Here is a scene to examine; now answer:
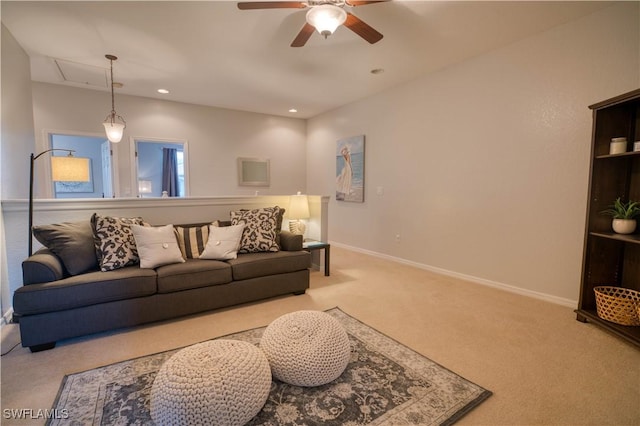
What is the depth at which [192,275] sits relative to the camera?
2.61m

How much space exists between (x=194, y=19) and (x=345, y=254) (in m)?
3.89

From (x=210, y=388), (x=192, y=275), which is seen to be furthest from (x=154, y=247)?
(x=210, y=388)

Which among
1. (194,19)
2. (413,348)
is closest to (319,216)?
(413,348)

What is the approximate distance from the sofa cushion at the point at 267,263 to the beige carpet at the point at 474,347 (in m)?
0.31

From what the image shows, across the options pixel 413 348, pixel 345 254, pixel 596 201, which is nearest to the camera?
pixel 413 348

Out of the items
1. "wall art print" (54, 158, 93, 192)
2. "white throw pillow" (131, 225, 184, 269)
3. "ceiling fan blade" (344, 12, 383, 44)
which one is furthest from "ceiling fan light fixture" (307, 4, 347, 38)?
"wall art print" (54, 158, 93, 192)

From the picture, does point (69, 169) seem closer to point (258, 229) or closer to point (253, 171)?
point (258, 229)

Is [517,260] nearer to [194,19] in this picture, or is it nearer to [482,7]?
[482,7]

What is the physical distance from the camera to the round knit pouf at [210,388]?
127 cm

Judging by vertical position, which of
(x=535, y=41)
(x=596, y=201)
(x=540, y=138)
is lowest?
(x=596, y=201)

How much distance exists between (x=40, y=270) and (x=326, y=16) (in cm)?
271

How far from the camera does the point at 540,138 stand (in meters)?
3.04

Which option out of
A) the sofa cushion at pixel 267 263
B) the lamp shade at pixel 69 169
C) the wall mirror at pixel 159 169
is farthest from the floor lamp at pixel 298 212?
the wall mirror at pixel 159 169

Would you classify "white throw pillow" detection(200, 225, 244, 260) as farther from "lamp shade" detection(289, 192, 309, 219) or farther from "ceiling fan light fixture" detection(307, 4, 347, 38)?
"ceiling fan light fixture" detection(307, 4, 347, 38)
